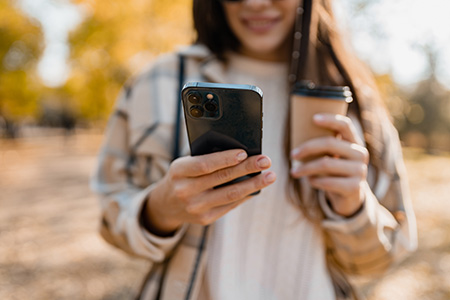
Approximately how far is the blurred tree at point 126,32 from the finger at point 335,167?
4365 millimetres

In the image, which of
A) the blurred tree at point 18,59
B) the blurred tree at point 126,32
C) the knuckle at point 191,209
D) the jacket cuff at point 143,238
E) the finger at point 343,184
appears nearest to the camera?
the knuckle at point 191,209

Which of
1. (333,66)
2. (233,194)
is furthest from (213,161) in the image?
(333,66)

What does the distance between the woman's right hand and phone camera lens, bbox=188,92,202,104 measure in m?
0.15

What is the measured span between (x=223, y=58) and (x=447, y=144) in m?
25.4

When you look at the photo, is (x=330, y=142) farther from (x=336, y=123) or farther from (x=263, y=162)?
(x=263, y=162)

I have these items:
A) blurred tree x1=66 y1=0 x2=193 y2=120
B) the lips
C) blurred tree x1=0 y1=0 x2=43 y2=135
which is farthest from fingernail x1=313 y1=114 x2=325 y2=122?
blurred tree x1=0 y1=0 x2=43 y2=135

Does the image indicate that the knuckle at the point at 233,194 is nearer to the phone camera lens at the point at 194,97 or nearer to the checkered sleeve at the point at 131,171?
the phone camera lens at the point at 194,97

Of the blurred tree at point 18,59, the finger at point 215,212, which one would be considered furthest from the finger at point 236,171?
the blurred tree at point 18,59

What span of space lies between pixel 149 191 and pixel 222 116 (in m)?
0.53

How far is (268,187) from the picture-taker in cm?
144

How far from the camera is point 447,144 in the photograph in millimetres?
A: 22406

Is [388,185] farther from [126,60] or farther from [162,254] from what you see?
[126,60]

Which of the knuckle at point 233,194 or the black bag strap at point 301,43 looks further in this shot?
the black bag strap at point 301,43

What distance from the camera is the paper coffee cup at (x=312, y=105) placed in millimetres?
1145
